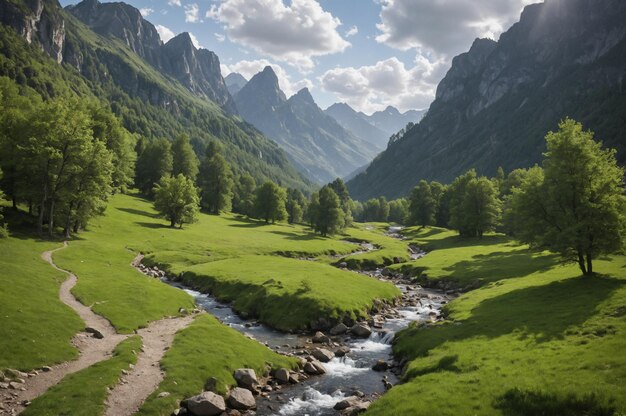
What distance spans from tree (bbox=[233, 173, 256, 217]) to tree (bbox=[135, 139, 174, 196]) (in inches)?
1436

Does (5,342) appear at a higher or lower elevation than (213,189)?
lower

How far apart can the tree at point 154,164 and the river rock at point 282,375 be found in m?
120

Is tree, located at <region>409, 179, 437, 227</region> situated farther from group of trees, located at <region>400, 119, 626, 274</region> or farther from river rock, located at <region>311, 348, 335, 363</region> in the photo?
river rock, located at <region>311, 348, 335, 363</region>

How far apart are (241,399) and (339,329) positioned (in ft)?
62.2

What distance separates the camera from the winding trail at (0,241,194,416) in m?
24.2

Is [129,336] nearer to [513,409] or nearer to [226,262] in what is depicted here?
[513,409]

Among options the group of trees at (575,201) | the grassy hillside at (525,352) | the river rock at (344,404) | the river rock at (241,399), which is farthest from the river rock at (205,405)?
the group of trees at (575,201)

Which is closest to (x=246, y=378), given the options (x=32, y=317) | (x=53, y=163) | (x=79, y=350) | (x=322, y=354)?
(x=322, y=354)

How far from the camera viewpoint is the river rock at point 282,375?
31875 mm

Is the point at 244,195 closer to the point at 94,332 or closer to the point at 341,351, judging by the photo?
the point at 94,332

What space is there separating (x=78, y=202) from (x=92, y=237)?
8.82m

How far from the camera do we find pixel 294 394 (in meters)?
30.0

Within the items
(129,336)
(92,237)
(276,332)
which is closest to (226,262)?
(92,237)

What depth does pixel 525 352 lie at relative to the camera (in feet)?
98.0
